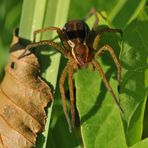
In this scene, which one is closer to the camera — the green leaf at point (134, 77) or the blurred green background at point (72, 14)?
the green leaf at point (134, 77)

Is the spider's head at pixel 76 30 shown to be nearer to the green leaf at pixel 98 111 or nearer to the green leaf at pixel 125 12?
the green leaf at pixel 98 111

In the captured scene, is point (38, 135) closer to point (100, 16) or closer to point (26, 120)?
point (26, 120)

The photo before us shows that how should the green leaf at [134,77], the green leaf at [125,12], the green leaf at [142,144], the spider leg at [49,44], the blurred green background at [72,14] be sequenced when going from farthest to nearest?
the green leaf at [125,12] < the blurred green background at [72,14] < the spider leg at [49,44] < the green leaf at [134,77] < the green leaf at [142,144]

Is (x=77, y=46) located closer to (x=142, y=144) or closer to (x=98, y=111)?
(x=98, y=111)

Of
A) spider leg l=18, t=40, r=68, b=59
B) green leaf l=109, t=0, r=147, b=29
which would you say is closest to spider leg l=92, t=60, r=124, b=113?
spider leg l=18, t=40, r=68, b=59

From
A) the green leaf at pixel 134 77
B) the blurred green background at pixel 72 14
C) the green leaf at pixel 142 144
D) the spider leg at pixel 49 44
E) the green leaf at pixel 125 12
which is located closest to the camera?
the green leaf at pixel 142 144

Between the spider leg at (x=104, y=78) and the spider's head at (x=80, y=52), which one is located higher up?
the spider's head at (x=80, y=52)

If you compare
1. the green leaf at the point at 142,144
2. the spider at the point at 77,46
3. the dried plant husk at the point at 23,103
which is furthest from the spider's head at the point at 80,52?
the green leaf at the point at 142,144

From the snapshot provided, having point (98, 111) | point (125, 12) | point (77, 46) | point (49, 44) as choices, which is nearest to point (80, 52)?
point (77, 46)
